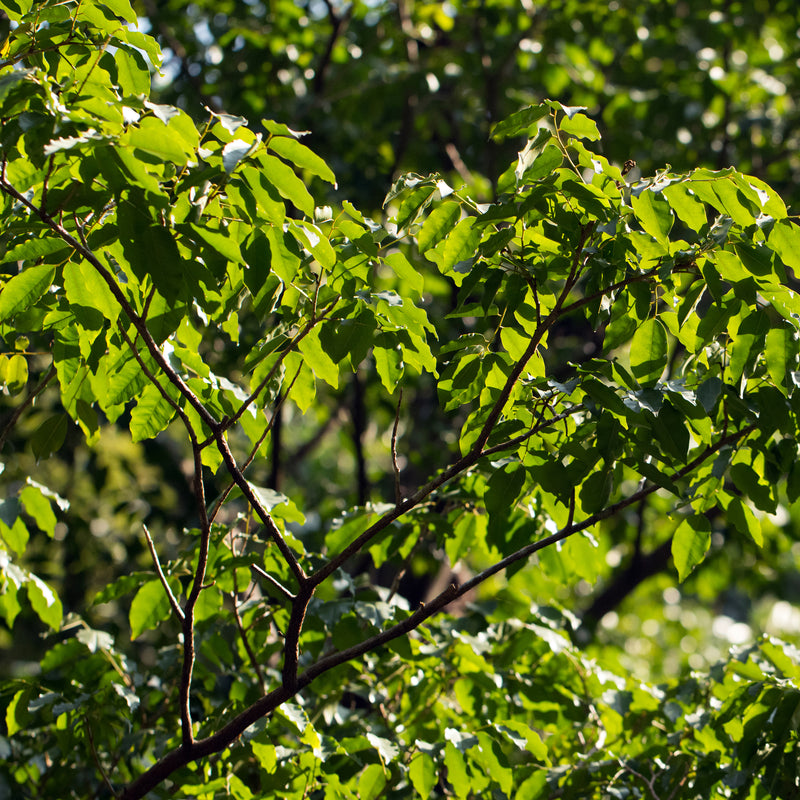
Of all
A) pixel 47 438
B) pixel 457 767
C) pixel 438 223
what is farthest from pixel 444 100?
pixel 457 767

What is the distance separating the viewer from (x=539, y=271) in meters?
1.83

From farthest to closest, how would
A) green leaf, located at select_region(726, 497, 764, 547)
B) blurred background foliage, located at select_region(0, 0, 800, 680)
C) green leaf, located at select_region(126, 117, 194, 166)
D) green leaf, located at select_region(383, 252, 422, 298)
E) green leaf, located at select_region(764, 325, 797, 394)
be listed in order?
1. blurred background foliage, located at select_region(0, 0, 800, 680)
2. green leaf, located at select_region(726, 497, 764, 547)
3. green leaf, located at select_region(383, 252, 422, 298)
4. green leaf, located at select_region(764, 325, 797, 394)
5. green leaf, located at select_region(126, 117, 194, 166)

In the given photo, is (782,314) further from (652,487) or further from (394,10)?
(394,10)

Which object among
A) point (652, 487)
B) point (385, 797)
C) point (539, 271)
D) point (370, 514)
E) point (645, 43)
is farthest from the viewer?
point (645, 43)

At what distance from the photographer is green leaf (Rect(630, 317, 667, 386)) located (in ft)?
5.99

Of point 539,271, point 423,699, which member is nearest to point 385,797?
point 423,699

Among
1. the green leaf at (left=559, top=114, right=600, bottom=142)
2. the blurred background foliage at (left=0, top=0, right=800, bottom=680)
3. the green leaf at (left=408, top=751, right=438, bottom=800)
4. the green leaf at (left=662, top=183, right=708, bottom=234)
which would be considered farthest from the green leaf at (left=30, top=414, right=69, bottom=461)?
the blurred background foliage at (left=0, top=0, right=800, bottom=680)

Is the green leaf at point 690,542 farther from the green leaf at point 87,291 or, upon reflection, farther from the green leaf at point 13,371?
the green leaf at point 13,371

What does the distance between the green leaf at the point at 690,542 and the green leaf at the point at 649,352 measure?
0.44 m

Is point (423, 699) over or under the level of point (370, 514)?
under

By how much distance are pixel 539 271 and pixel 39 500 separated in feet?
4.85

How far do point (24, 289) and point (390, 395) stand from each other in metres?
0.79

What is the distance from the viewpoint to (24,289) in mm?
1812

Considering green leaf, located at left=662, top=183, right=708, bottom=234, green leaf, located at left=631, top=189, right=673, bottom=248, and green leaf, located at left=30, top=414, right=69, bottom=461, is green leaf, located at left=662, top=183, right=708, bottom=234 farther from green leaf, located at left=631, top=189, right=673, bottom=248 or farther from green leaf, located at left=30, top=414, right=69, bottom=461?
green leaf, located at left=30, top=414, right=69, bottom=461
